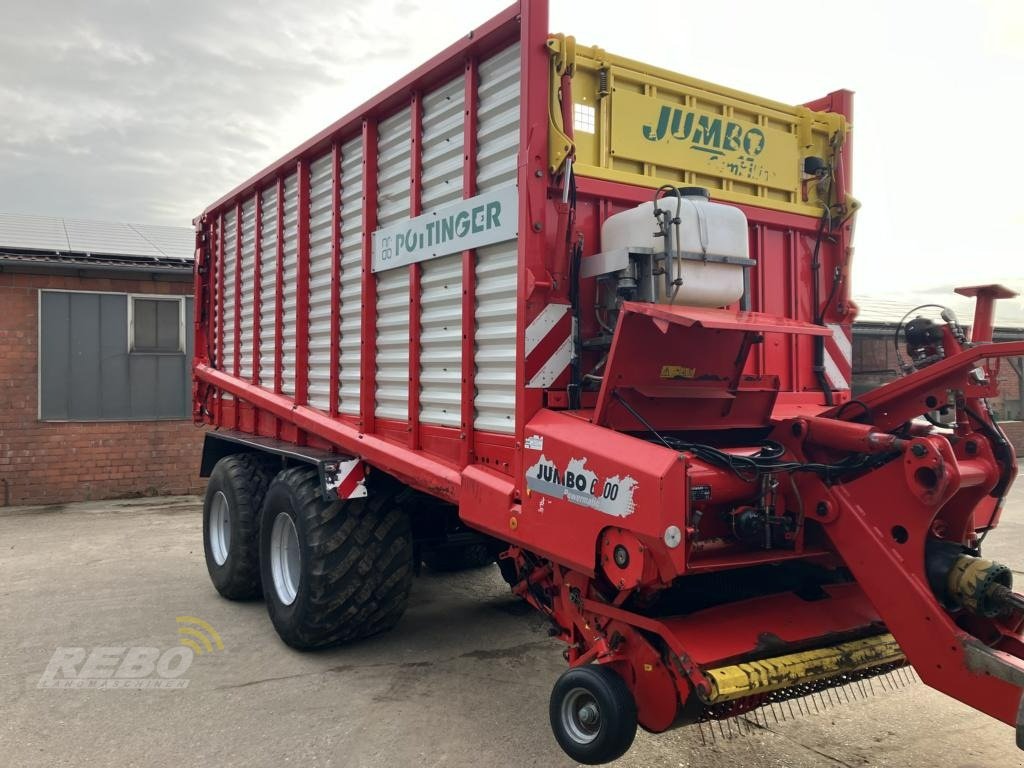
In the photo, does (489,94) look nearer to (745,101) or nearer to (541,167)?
(541,167)

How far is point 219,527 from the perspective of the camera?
6559 mm

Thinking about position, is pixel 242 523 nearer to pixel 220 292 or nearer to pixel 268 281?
pixel 268 281

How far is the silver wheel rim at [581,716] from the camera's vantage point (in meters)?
3.03

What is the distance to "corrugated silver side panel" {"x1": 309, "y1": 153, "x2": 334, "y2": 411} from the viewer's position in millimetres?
5203

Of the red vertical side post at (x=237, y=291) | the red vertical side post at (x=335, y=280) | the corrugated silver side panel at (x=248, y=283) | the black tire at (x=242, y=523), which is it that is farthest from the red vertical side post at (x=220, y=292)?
the red vertical side post at (x=335, y=280)

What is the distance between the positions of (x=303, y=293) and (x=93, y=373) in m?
7.36

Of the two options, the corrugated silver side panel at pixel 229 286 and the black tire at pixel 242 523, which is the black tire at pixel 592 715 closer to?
the black tire at pixel 242 523

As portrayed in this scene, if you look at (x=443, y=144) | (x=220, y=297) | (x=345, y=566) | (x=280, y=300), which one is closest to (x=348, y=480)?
(x=345, y=566)

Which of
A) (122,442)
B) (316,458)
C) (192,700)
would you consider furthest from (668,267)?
(122,442)

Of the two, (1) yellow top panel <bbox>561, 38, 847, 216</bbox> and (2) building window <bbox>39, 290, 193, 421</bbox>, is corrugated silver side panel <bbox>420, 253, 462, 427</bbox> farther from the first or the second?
(2) building window <bbox>39, 290, 193, 421</bbox>

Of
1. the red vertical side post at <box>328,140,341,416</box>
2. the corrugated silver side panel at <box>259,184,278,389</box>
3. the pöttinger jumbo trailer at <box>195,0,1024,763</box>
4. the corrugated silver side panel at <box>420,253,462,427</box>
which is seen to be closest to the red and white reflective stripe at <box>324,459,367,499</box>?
the pöttinger jumbo trailer at <box>195,0,1024,763</box>

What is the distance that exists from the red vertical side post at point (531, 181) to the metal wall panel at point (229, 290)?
4.20 metres

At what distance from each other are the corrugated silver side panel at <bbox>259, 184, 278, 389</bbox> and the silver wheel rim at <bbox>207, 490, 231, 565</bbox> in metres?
1.07

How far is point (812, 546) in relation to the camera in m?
3.26
